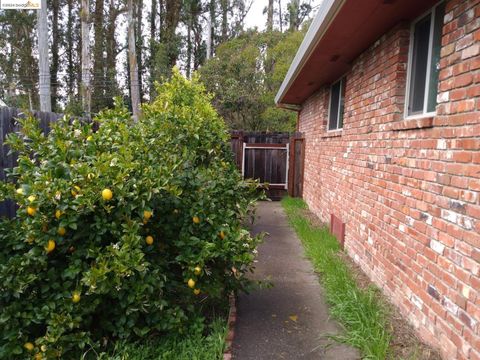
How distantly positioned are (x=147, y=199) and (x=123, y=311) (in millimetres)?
814

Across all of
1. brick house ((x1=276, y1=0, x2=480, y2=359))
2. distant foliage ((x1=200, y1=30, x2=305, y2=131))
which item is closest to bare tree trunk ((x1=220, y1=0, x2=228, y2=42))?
distant foliage ((x1=200, y1=30, x2=305, y2=131))

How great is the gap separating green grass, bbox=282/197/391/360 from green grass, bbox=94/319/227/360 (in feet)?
3.17

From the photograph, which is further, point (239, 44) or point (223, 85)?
point (239, 44)

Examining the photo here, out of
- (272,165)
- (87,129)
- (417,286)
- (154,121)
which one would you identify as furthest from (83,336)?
(272,165)

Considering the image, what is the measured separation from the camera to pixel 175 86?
622cm

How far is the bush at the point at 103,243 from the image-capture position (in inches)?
96.4

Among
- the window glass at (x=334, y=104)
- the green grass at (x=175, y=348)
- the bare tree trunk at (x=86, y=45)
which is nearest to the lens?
the green grass at (x=175, y=348)

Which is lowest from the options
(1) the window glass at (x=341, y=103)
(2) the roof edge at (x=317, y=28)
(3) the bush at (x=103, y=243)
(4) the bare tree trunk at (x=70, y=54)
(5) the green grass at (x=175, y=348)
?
(5) the green grass at (x=175, y=348)

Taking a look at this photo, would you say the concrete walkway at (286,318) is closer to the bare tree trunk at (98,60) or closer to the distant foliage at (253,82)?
the distant foliage at (253,82)

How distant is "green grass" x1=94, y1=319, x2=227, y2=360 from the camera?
8.70 ft

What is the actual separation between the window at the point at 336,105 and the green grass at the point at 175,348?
4.78 metres

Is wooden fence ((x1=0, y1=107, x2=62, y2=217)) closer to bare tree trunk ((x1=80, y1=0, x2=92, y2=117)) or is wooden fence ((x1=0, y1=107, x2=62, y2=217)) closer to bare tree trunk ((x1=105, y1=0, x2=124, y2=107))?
bare tree trunk ((x1=80, y1=0, x2=92, y2=117))

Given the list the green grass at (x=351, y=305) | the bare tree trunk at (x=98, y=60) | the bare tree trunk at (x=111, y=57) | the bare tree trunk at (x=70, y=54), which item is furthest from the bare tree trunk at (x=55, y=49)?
the green grass at (x=351, y=305)

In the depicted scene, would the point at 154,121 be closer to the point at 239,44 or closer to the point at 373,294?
the point at 373,294
